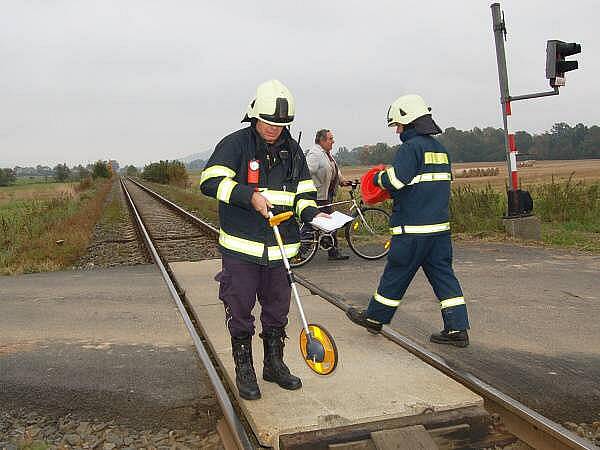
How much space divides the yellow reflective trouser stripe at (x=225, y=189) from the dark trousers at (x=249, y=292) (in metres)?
0.44

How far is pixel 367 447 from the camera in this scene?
333 centimetres

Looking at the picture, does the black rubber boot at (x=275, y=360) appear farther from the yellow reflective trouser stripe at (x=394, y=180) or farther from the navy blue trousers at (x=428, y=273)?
the yellow reflective trouser stripe at (x=394, y=180)

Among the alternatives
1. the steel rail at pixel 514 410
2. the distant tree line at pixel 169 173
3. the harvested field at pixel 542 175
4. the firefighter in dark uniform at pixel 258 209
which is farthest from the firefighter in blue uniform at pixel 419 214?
the distant tree line at pixel 169 173

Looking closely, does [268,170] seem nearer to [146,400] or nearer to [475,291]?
[146,400]

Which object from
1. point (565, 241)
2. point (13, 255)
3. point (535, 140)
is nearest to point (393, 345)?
point (565, 241)

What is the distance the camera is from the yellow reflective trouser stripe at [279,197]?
3844mm

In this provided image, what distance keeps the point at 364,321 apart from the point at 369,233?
590 cm

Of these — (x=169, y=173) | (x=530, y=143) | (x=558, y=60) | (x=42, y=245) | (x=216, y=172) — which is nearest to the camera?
(x=216, y=172)

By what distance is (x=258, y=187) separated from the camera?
150 inches

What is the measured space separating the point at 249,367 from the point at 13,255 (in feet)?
28.9

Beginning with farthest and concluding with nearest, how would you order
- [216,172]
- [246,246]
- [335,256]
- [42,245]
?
[42,245] < [335,256] < [246,246] < [216,172]

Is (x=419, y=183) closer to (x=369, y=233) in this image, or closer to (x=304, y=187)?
(x=304, y=187)

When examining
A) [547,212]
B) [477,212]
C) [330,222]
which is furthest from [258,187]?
[547,212]

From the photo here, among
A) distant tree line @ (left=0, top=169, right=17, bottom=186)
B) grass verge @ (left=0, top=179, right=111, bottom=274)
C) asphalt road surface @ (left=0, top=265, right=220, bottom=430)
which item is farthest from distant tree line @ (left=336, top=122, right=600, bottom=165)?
distant tree line @ (left=0, top=169, right=17, bottom=186)
